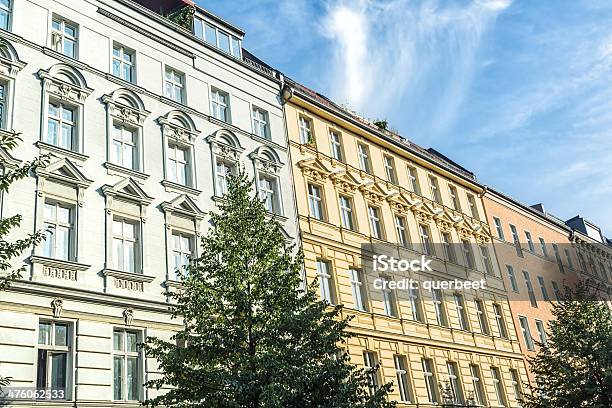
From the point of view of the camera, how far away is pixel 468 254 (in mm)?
36906

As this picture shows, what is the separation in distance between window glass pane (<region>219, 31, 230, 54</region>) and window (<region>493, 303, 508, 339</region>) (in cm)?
2054

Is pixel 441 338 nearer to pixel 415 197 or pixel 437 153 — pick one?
pixel 415 197

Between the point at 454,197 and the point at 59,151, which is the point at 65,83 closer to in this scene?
the point at 59,151

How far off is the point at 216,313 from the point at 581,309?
61.7 ft

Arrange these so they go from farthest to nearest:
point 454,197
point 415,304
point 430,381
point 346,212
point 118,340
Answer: point 454,197, point 415,304, point 346,212, point 430,381, point 118,340

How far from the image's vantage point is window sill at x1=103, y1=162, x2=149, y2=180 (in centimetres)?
2006

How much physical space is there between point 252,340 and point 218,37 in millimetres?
16751

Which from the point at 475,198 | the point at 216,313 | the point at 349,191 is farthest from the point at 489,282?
the point at 216,313

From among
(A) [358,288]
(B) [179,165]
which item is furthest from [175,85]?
(A) [358,288]

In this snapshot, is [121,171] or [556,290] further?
[556,290]

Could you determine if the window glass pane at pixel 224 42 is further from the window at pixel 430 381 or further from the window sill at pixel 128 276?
the window at pixel 430 381

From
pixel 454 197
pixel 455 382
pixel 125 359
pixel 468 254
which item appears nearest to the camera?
pixel 125 359

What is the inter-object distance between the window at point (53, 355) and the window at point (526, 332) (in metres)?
28.0

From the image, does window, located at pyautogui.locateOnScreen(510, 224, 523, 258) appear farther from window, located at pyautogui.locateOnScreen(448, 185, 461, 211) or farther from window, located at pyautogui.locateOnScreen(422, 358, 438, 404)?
window, located at pyautogui.locateOnScreen(422, 358, 438, 404)
